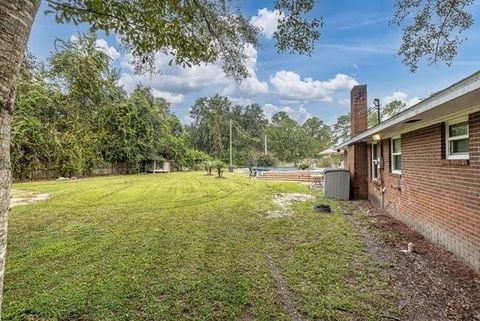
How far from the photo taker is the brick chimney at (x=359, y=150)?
40.6ft

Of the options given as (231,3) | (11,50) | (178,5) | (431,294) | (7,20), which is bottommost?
(431,294)

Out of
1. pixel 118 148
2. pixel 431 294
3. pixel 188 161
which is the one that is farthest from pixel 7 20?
pixel 188 161

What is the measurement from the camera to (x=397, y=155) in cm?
861

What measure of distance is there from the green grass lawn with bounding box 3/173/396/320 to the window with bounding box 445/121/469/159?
2.31 meters

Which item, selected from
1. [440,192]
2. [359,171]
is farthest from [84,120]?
[440,192]

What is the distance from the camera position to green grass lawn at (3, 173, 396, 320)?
3158 mm

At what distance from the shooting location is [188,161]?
4088 cm

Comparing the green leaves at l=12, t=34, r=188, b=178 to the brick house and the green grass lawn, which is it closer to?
the green grass lawn

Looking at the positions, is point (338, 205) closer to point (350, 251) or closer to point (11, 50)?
point (350, 251)

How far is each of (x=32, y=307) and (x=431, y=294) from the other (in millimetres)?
4483

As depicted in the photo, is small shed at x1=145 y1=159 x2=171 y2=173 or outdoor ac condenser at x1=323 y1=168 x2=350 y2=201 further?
small shed at x1=145 y1=159 x2=171 y2=173

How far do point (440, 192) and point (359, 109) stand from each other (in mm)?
7592

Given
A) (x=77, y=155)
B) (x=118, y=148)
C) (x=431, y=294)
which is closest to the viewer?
(x=431, y=294)

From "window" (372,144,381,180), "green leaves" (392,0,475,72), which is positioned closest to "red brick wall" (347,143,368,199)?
"window" (372,144,381,180)
